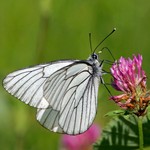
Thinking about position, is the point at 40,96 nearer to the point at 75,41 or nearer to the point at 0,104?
the point at 0,104

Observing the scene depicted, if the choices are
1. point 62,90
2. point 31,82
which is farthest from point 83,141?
point 31,82

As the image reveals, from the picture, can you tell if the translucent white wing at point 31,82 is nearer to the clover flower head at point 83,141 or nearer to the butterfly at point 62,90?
the butterfly at point 62,90

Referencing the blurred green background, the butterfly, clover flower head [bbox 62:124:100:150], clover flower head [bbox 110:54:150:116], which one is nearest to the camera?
clover flower head [bbox 110:54:150:116]

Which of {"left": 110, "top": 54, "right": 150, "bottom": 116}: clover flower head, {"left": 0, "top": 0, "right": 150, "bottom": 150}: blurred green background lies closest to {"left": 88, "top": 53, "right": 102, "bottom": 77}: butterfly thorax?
{"left": 110, "top": 54, "right": 150, "bottom": 116}: clover flower head

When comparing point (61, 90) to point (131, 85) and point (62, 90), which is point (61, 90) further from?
point (131, 85)

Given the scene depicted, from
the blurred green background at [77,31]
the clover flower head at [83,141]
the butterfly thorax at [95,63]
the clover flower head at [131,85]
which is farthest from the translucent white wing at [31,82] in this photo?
the blurred green background at [77,31]

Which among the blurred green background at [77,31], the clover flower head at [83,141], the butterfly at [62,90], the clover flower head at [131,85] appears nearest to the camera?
the clover flower head at [131,85]

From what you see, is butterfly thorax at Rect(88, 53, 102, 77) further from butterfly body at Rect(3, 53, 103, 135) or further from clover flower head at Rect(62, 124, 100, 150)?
clover flower head at Rect(62, 124, 100, 150)

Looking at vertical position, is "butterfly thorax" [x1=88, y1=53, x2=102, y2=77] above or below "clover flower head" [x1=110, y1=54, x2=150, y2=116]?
above

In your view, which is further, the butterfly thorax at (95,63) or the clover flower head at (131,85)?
the butterfly thorax at (95,63)
